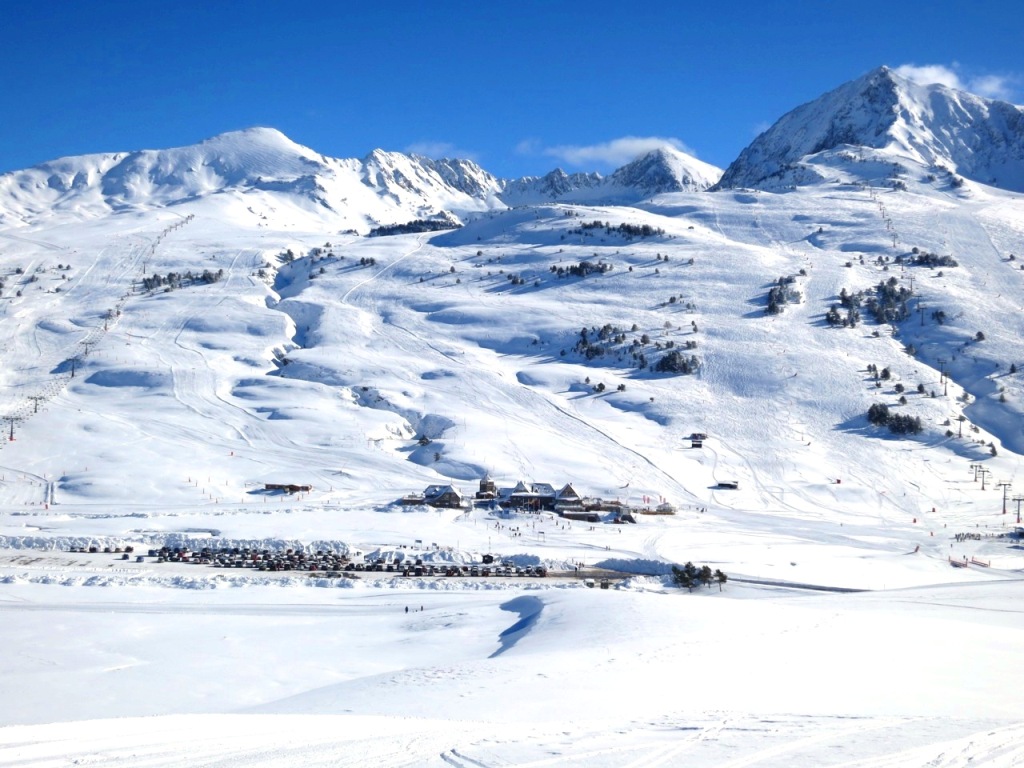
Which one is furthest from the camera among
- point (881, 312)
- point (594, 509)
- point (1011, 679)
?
point (881, 312)

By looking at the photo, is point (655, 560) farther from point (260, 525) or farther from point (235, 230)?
point (235, 230)

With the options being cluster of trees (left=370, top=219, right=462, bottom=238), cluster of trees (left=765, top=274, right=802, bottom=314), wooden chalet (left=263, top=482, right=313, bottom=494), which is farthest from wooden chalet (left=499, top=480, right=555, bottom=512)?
cluster of trees (left=370, top=219, right=462, bottom=238)

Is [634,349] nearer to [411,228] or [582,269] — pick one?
[582,269]

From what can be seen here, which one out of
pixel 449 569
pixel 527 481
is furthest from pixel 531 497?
pixel 449 569

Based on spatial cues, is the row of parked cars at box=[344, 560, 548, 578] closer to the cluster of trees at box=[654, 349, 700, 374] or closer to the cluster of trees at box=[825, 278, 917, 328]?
the cluster of trees at box=[654, 349, 700, 374]

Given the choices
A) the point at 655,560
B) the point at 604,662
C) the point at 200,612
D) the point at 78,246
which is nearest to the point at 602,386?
the point at 655,560

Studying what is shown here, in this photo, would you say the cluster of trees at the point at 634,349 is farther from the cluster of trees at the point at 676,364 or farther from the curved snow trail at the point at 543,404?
the curved snow trail at the point at 543,404

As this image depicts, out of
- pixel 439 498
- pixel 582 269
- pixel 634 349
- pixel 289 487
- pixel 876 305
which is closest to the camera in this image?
pixel 439 498
